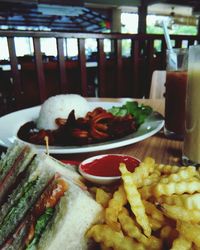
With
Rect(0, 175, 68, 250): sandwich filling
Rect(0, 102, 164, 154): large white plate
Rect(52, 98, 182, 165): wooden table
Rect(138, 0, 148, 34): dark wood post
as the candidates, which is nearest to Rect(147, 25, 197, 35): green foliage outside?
Rect(138, 0, 148, 34): dark wood post

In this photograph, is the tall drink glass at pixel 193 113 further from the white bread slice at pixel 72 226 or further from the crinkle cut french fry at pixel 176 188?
the white bread slice at pixel 72 226

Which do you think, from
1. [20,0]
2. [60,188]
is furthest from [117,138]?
[20,0]

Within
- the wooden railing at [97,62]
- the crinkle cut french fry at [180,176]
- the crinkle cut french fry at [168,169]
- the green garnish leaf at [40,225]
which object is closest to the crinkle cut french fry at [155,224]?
the crinkle cut french fry at [180,176]

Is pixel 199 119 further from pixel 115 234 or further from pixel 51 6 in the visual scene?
pixel 51 6

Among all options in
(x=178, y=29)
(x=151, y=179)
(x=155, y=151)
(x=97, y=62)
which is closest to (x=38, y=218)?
(x=151, y=179)

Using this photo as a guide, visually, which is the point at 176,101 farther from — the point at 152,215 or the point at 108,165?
the point at 152,215
